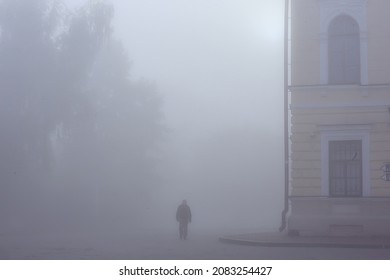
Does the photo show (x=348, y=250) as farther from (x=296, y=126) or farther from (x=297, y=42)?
(x=297, y=42)

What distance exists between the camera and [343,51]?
25812 millimetres

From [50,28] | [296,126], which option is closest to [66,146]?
[50,28]

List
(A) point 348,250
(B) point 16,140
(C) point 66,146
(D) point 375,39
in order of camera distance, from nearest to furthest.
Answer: (A) point 348,250
(D) point 375,39
(B) point 16,140
(C) point 66,146

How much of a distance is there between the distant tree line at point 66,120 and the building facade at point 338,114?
56.8ft

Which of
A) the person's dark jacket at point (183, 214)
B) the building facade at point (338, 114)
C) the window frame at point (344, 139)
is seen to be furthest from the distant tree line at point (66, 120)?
the window frame at point (344, 139)

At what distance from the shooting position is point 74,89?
40.1 metres

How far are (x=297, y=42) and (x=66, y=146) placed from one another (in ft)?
63.3

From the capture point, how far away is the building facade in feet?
82.4

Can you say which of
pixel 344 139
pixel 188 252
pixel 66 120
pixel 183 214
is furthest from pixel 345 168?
pixel 66 120

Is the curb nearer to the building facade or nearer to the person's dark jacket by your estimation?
the building facade

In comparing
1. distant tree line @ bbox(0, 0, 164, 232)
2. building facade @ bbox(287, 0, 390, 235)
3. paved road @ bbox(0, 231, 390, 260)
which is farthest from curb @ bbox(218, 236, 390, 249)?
distant tree line @ bbox(0, 0, 164, 232)

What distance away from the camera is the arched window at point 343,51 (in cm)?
2570

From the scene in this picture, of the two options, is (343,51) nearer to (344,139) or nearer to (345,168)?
(344,139)

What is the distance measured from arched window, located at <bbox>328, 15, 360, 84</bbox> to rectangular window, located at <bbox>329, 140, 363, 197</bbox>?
2.15m
